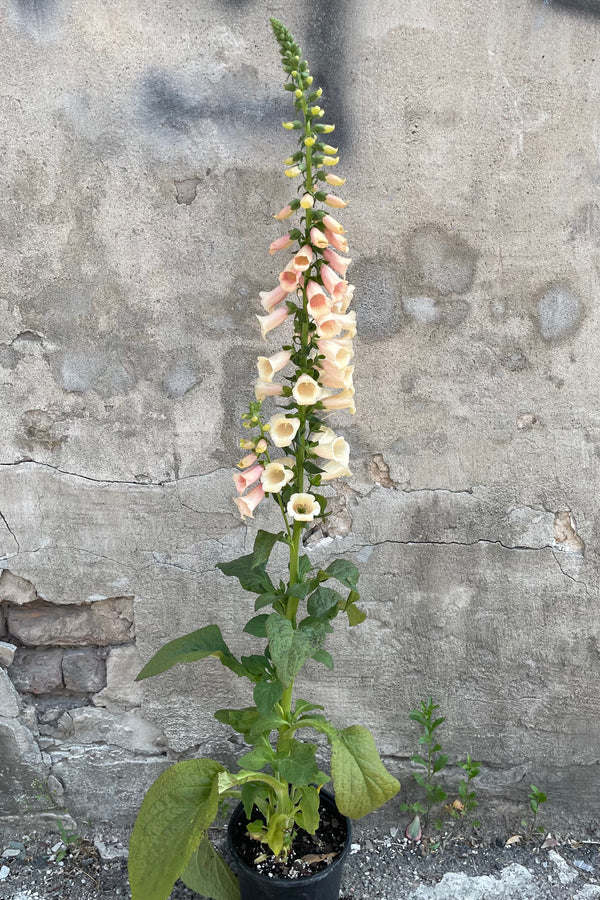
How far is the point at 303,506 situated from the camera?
1821 millimetres

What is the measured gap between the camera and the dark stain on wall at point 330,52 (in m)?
2.09

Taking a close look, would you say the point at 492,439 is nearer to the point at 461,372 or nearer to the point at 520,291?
the point at 461,372

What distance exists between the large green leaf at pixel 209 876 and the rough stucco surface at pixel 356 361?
369 mm

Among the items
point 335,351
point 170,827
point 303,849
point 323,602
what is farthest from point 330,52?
point 303,849

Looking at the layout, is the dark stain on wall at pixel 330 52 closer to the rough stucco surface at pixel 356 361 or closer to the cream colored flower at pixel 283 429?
the rough stucco surface at pixel 356 361

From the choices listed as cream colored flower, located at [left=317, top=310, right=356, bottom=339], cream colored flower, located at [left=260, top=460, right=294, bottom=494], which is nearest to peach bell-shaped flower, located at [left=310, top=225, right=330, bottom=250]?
cream colored flower, located at [left=317, top=310, right=356, bottom=339]

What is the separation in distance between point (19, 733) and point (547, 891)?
1.78m

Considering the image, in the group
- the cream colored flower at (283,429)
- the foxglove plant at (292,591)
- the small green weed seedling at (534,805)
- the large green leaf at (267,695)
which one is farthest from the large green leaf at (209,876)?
the cream colored flower at (283,429)

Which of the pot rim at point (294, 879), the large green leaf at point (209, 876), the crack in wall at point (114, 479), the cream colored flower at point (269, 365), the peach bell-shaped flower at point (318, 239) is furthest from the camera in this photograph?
the crack in wall at point (114, 479)

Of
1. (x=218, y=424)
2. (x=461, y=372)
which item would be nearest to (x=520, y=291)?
(x=461, y=372)

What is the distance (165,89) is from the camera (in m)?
2.12

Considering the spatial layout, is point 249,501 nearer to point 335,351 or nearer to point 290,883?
point 335,351

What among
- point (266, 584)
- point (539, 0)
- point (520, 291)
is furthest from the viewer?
point (520, 291)

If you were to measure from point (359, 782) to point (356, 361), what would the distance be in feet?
3.86
